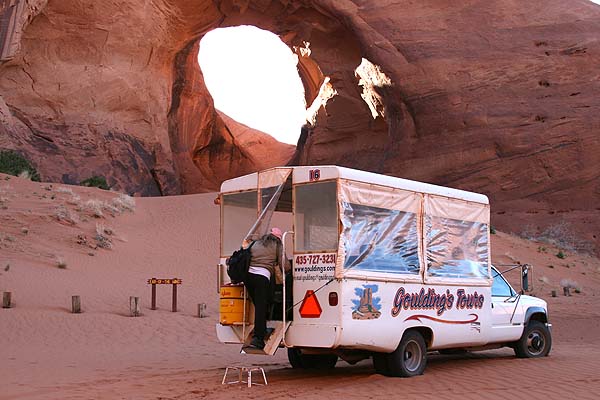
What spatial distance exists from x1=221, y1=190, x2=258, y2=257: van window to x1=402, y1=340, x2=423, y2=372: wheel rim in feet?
9.10

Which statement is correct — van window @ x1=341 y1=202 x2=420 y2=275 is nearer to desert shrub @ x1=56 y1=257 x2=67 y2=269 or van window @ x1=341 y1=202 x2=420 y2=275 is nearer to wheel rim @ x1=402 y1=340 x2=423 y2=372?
wheel rim @ x1=402 y1=340 x2=423 y2=372

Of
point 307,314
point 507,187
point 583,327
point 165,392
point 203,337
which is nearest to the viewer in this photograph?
point 165,392

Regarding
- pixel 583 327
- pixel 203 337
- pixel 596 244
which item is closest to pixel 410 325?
pixel 203 337

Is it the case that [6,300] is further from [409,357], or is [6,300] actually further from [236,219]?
[409,357]

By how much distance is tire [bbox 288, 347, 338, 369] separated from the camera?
432 inches

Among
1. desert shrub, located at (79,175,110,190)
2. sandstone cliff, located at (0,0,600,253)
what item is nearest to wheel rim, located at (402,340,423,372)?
sandstone cliff, located at (0,0,600,253)

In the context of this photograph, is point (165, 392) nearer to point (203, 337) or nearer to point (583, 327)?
point (203, 337)

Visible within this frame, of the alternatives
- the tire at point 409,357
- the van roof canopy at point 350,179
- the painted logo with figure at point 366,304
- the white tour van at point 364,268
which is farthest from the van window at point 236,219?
the tire at point 409,357

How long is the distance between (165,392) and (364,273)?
2.82 meters

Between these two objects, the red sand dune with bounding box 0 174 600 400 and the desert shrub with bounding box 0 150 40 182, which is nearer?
the red sand dune with bounding box 0 174 600 400

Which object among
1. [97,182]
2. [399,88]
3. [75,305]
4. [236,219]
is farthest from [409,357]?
[399,88]

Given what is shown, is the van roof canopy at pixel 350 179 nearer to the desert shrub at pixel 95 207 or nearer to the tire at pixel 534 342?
the tire at pixel 534 342

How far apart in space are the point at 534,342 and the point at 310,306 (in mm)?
Result: 5302

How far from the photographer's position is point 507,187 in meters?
36.5
